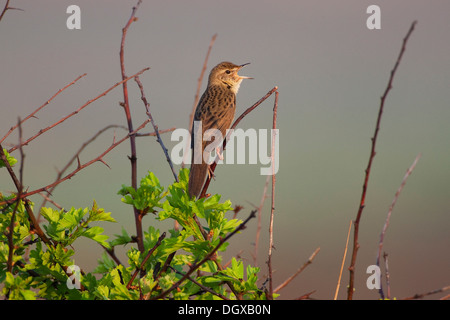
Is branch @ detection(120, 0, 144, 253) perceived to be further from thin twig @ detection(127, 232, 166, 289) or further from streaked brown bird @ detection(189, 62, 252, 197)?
streaked brown bird @ detection(189, 62, 252, 197)

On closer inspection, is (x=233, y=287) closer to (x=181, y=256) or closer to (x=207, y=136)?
(x=181, y=256)

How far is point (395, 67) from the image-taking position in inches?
69.8

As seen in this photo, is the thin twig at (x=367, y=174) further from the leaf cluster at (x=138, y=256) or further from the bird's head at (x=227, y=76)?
the bird's head at (x=227, y=76)

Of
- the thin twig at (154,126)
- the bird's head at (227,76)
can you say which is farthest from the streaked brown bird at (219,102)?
the thin twig at (154,126)

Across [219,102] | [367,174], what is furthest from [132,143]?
[219,102]

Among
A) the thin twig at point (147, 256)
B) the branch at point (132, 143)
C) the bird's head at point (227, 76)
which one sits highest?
the bird's head at point (227, 76)

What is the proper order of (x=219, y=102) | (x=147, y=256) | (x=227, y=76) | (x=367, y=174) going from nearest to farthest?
(x=367, y=174) → (x=147, y=256) → (x=219, y=102) → (x=227, y=76)

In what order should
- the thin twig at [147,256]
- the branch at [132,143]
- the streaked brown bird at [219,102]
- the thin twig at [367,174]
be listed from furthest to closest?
1. the streaked brown bird at [219,102]
2. the branch at [132,143]
3. the thin twig at [147,256]
4. the thin twig at [367,174]

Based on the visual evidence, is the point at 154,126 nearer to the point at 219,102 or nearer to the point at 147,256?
the point at 147,256

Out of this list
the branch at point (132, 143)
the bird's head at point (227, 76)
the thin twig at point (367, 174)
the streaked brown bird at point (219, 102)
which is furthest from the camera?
the bird's head at point (227, 76)

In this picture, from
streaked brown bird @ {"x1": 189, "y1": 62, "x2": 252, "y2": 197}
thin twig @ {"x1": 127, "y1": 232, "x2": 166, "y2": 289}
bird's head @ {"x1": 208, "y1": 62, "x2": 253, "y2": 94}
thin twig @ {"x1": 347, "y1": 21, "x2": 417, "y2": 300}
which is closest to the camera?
thin twig @ {"x1": 347, "y1": 21, "x2": 417, "y2": 300}

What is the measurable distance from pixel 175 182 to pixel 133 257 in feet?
1.28

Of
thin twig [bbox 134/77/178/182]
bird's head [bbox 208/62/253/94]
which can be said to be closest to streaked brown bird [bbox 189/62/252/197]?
bird's head [bbox 208/62/253/94]
